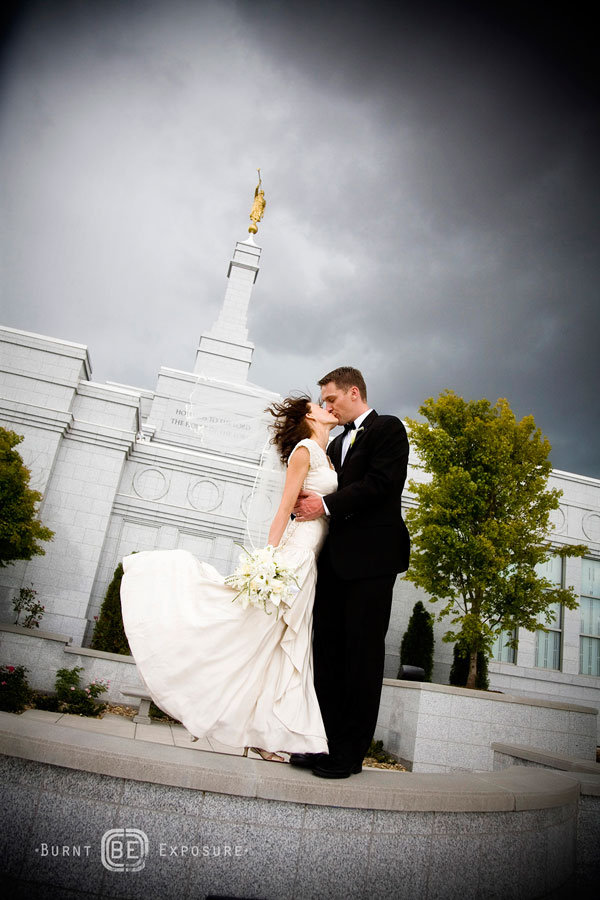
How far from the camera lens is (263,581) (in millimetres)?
3059

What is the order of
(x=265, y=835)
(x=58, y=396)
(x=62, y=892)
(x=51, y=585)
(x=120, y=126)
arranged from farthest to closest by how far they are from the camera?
(x=58, y=396) < (x=51, y=585) < (x=120, y=126) < (x=265, y=835) < (x=62, y=892)

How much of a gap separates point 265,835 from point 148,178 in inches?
265

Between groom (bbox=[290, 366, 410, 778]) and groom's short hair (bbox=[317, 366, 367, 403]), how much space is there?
0.34 m

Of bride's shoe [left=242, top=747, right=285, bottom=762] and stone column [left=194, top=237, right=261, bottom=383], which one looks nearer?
bride's shoe [left=242, top=747, right=285, bottom=762]

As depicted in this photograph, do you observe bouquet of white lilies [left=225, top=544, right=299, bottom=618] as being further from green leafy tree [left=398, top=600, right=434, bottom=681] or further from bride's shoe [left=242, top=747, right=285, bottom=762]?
green leafy tree [left=398, top=600, right=434, bottom=681]

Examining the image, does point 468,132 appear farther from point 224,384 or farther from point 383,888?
point 224,384

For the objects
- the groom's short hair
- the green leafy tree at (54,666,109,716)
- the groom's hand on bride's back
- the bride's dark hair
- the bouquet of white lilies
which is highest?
the groom's short hair

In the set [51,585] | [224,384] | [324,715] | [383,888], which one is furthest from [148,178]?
[224,384]

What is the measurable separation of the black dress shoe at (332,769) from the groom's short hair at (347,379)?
90.8 inches

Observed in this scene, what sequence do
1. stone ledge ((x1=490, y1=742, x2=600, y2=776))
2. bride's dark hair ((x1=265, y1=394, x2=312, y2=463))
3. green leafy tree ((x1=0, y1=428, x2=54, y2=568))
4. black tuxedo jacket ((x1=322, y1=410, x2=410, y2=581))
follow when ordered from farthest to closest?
1. green leafy tree ((x1=0, y1=428, x2=54, y2=568))
2. stone ledge ((x1=490, y1=742, x2=600, y2=776))
3. bride's dark hair ((x1=265, y1=394, x2=312, y2=463))
4. black tuxedo jacket ((x1=322, y1=410, x2=410, y2=581))

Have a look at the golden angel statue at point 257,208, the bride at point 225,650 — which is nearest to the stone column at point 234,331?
the golden angel statue at point 257,208

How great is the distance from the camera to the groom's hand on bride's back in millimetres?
3441

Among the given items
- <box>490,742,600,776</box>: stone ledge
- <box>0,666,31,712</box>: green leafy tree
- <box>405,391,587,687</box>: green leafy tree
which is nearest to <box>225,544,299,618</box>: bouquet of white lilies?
<box>490,742,600,776</box>: stone ledge

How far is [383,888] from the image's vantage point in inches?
112
